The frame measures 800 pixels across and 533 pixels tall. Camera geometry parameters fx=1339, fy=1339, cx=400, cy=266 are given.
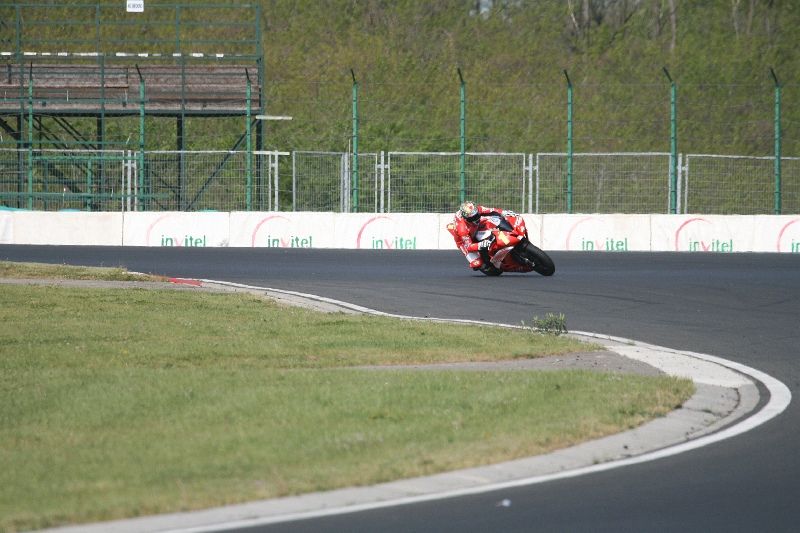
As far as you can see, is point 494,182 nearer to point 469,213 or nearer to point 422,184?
point 422,184

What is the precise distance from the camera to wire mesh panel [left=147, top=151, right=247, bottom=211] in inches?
1371

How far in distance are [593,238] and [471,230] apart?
8.67 metres

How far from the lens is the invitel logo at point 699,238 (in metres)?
30.1

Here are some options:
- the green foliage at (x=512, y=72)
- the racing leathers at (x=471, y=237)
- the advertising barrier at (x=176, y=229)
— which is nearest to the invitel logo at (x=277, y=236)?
the advertising barrier at (x=176, y=229)

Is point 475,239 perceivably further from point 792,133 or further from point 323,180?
point 792,133

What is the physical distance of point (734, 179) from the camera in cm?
3459

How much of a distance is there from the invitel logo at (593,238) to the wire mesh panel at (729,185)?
3.90 meters

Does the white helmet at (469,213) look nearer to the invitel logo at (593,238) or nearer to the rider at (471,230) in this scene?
the rider at (471,230)

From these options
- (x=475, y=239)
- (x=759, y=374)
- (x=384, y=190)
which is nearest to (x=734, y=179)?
(x=384, y=190)

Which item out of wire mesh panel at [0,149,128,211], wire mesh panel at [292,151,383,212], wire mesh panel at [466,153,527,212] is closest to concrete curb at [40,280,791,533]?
wire mesh panel at [466,153,527,212]

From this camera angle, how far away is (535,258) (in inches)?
862

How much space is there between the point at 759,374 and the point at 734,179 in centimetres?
2392

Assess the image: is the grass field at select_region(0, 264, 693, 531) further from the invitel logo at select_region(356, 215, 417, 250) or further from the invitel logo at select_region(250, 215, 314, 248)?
the invitel logo at select_region(250, 215, 314, 248)

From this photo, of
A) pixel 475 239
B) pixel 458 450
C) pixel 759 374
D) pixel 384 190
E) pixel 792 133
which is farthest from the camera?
pixel 792 133
